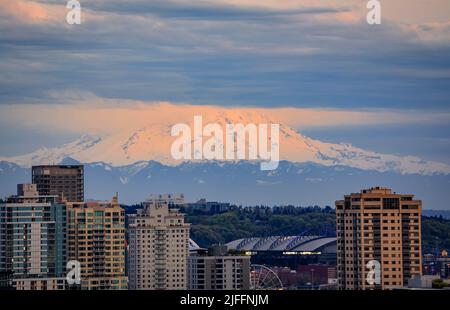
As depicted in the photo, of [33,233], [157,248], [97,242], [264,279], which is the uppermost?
[33,233]

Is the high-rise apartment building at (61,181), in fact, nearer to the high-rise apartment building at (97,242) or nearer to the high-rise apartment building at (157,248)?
the high-rise apartment building at (97,242)

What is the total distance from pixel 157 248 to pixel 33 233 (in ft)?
13.6

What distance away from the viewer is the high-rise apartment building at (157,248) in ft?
131

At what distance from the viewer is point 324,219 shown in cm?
5503

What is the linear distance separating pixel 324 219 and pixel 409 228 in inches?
587

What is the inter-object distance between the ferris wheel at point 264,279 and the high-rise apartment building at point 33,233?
5604 mm

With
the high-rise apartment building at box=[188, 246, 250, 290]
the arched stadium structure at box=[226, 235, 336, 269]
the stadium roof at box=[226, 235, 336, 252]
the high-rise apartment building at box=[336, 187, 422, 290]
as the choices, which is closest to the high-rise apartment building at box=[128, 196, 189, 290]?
the high-rise apartment building at box=[188, 246, 250, 290]

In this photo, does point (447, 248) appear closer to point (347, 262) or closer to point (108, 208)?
point (347, 262)

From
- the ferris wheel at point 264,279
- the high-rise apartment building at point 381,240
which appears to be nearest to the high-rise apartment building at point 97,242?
the ferris wheel at point 264,279

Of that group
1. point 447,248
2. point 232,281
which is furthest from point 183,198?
point 232,281

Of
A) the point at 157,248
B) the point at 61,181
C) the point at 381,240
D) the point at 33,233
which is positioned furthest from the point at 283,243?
the point at 381,240

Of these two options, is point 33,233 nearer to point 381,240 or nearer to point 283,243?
point 381,240

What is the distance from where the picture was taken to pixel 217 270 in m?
38.2
